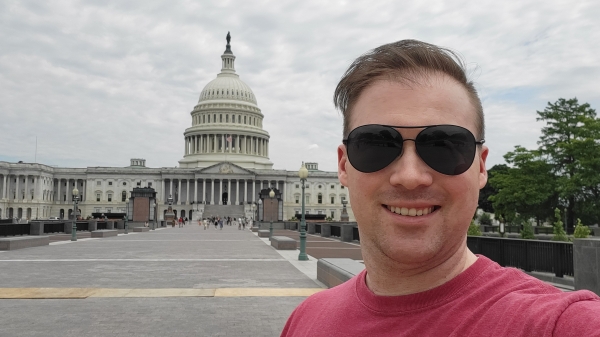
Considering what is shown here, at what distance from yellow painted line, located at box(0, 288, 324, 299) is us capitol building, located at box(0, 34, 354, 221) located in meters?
127

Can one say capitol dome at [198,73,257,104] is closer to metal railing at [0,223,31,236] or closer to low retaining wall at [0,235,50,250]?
metal railing at [0,223,31,236]

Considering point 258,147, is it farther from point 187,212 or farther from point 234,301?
point 234,301

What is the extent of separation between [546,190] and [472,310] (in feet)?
188

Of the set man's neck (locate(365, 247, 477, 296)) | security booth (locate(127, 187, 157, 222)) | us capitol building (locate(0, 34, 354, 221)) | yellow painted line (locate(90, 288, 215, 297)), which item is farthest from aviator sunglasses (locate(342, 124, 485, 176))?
us capitol building (locate(0, 34, 354, 221))

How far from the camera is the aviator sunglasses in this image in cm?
180

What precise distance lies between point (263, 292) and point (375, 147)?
12933 millimetres

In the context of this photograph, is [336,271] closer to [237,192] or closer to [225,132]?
[237,192]

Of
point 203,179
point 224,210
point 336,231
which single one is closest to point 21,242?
point 336,231

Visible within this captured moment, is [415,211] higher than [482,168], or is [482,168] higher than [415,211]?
[482,168]

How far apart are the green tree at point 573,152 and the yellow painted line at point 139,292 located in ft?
139

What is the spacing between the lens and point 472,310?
1.64m

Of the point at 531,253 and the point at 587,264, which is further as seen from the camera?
the point at 531,253

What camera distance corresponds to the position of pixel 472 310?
164 cm

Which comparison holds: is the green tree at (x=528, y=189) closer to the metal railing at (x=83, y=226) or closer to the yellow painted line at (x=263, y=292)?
the metal railing at (x=83, y=226)
